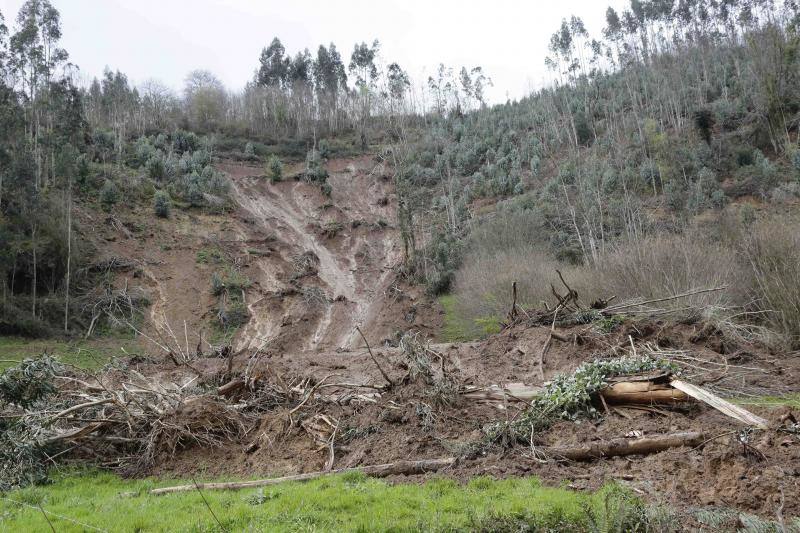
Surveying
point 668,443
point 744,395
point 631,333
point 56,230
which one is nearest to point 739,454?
point 668,443

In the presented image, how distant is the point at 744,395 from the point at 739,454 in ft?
13.0

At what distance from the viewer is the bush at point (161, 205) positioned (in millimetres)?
34906

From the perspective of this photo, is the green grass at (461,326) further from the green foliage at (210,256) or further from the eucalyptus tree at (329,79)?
the eucalyptus tree at (329,79)

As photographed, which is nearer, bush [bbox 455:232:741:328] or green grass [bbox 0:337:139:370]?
bush [bbox 455:232:741:328]

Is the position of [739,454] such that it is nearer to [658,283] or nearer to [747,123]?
[658,283]

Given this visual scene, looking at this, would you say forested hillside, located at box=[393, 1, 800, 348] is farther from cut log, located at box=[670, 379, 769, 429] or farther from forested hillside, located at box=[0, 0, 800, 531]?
cut log, located at box=[670, 379, 769, 429]

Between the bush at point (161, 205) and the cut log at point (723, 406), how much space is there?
35203 millimetres

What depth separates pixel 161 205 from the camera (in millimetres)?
35000

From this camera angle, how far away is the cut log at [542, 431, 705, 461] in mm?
6029

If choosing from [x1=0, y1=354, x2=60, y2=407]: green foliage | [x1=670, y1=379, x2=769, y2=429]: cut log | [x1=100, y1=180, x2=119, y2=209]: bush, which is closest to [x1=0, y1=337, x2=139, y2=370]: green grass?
[x1=0, y1=354, x2=60, y2=407]: green foliage

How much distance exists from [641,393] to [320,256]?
31.0 metres

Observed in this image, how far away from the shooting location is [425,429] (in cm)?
766

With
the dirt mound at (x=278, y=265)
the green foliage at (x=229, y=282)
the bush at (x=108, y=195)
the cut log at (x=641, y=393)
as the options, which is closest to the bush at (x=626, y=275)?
the dirt mound at (x=278, y=265)

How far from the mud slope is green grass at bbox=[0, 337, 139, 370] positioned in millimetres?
5651
